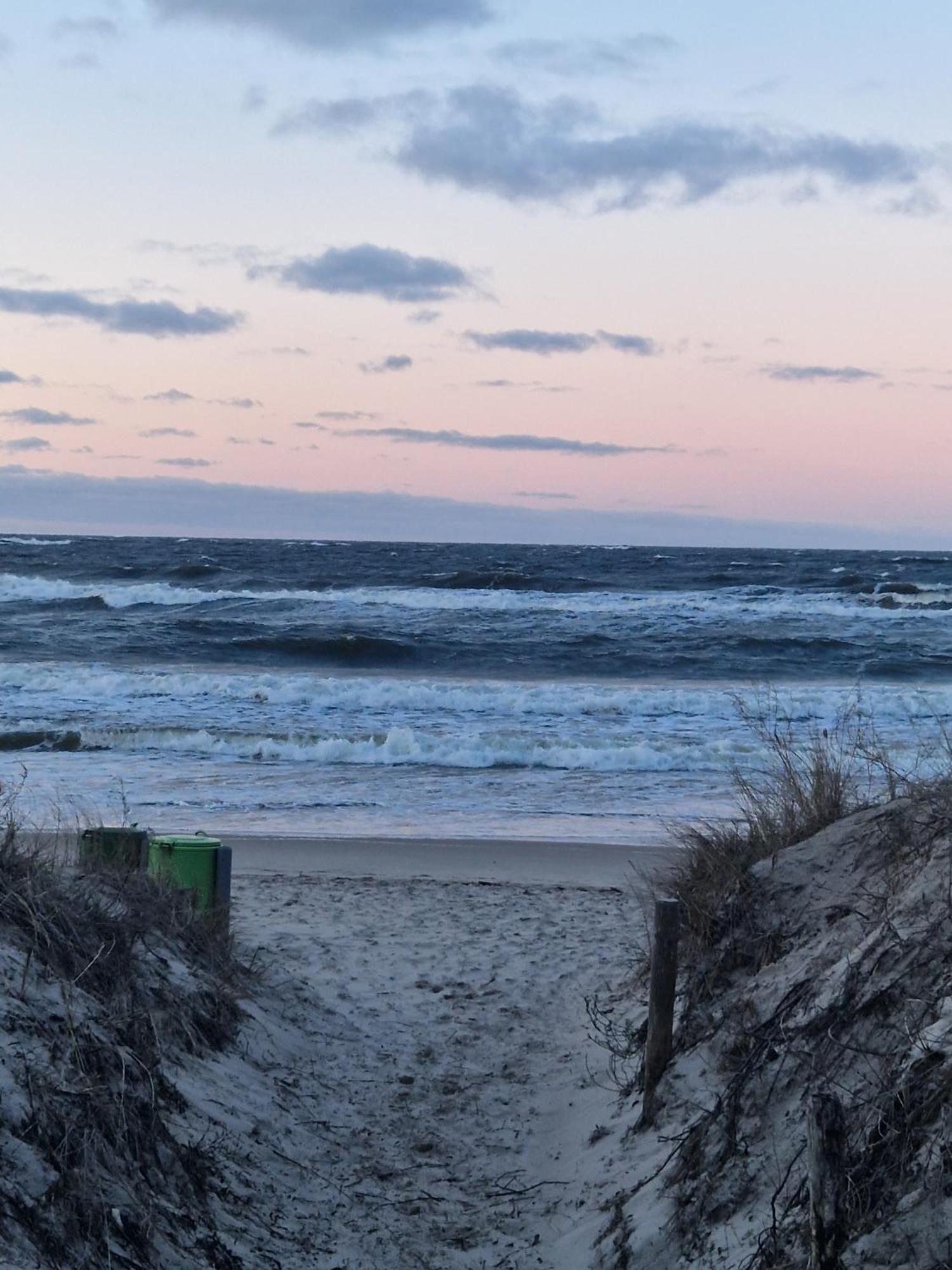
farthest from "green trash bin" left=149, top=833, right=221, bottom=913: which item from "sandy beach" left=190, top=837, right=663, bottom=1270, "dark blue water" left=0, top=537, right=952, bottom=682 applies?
"dark blue water" left=0, top=537, right=952, bottom=682

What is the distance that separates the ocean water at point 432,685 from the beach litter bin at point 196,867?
2.21 feet

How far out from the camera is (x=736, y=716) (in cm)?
1756

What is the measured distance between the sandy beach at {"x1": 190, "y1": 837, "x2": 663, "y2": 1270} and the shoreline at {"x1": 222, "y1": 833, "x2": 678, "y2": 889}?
0.24ft

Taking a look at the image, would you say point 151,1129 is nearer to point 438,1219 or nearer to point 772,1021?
point 438,1219

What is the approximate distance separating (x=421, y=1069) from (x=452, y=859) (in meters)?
4.24

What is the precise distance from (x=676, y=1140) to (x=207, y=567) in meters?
42.1

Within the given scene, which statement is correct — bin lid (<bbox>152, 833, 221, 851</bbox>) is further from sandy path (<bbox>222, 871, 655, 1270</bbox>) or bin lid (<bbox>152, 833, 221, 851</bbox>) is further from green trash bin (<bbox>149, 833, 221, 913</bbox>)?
sandy path (<bbox>222, 871, 655, 1270</bbox>)

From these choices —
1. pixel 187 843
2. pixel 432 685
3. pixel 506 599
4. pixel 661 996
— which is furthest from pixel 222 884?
pixel 506 599

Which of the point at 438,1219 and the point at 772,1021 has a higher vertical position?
the point at 772,1021

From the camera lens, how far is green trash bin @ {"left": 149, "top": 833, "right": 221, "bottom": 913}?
20.1ft

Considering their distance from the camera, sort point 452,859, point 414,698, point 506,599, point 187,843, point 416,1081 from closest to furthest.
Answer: point 416,1081, point 187,843, point 452,859, point 414,698, point 506,599

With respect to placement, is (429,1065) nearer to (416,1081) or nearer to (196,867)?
(416,1081)

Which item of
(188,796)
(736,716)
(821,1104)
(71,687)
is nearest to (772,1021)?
(821,1104)

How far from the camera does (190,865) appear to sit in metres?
6.16
